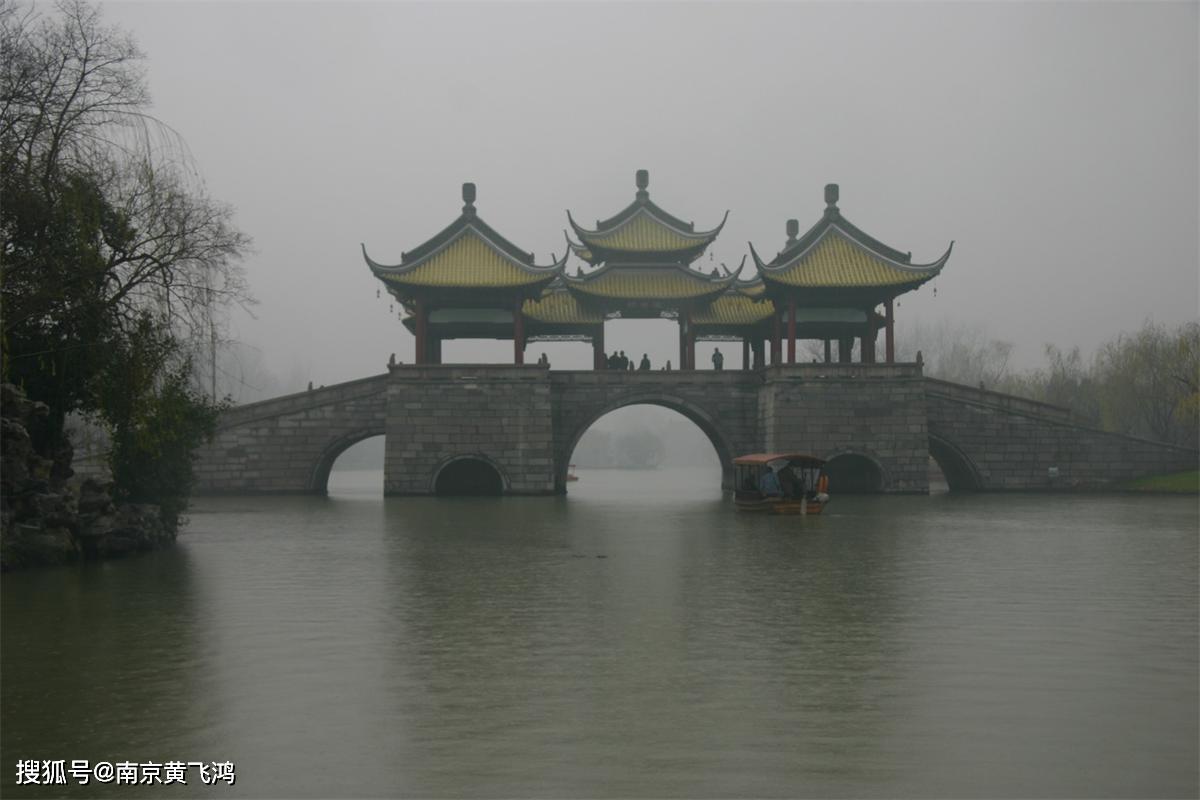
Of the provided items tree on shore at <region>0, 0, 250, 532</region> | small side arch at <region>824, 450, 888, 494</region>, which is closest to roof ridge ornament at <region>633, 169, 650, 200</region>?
small side arch at <region>824, 450, 888, 494</region>

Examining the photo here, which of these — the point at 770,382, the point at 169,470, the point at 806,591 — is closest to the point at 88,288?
the point at 169,470

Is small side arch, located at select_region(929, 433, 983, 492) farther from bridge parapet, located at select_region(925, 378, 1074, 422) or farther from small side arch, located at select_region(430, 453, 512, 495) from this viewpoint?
small side arch, located at select_region(430, 453, 512, 495)

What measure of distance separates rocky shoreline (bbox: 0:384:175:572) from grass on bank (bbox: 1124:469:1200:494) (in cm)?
2366

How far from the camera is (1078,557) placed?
43.2ft

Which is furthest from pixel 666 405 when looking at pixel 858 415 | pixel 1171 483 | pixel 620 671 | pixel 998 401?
→ pixel 620 671

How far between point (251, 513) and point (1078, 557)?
1492 centimetres

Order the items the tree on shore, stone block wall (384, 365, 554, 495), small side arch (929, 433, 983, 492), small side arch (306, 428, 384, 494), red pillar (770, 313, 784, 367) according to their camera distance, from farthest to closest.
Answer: red pillar (770, 313, 784, 367) < small side arch (929, 433, 983, 492) < small side arch (306, 428, 384, 494) < stone block wall (384, 365, 554, 495) < the tree on shore

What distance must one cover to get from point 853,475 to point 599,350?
782 cm

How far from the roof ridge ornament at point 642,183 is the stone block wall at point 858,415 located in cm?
776

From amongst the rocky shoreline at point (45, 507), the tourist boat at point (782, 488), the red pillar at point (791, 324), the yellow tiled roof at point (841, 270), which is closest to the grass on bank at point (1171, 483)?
the yellow tiled roof at point (841, 270)

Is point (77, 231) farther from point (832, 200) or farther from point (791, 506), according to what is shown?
point (832, 200)

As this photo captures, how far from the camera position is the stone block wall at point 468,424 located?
86.4 ft

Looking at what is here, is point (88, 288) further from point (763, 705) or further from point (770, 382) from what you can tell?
point (770, 382)

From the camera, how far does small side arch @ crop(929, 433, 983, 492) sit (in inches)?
1103
